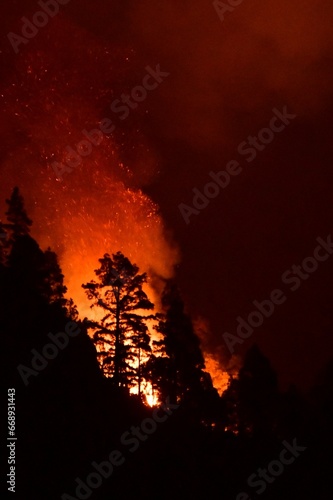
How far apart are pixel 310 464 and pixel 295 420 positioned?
586 centimetres

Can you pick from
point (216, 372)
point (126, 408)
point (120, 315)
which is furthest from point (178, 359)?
point (216, 372)

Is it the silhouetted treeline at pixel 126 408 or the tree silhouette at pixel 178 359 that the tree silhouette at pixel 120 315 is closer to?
the silhouetted treeline at pixel 126 408

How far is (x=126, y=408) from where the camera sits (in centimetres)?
3653

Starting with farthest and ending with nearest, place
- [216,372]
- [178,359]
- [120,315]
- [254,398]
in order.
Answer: [216,372] → [254,398] → [178,359] → [120,315]

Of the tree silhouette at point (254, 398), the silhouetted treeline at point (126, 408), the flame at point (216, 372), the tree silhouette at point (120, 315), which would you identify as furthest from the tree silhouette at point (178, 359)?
the flame at point (216, 372)

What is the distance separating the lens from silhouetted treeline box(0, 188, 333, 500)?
27.8 m

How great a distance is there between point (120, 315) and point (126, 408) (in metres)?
6.43

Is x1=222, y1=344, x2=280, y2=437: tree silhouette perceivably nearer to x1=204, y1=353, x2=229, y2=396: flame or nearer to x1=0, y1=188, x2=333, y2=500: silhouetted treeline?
x1=0, y1=188, x2=333, y2=500: silhouetted treeline

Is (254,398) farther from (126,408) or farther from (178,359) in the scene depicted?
(126,408)

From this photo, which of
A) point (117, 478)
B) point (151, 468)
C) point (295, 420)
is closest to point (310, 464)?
point (295, 420)

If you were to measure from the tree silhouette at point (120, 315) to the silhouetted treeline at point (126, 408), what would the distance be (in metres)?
0.09

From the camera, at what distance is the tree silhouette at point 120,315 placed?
3994cm

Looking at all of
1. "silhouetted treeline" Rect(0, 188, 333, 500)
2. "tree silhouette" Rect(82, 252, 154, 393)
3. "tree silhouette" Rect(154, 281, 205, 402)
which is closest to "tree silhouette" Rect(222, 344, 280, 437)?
"silhouetted treeline" Rect(0, 188, 333, 500)

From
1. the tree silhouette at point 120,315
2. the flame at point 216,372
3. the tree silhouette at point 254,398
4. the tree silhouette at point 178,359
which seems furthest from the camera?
the flame at point 216,372
